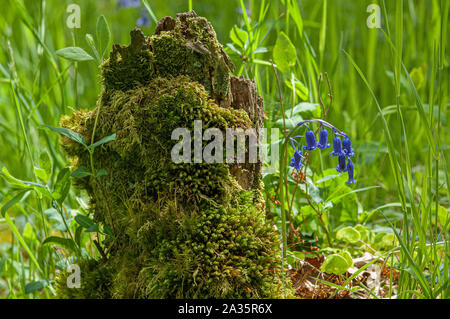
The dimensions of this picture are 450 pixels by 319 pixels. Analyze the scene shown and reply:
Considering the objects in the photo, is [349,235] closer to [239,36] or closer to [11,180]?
[239,36]

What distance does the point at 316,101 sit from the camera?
240 centimetres

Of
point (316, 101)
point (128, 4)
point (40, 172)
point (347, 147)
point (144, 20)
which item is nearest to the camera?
point (347, 147)

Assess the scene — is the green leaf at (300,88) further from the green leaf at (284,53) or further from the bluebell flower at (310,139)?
the bluebell flower at (310,139)

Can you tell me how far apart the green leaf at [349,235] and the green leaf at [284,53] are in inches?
34.0

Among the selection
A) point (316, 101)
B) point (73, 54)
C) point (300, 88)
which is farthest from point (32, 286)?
point (316, 101)

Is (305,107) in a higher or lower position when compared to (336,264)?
higher

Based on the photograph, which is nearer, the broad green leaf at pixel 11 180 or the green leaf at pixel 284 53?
the broad green leaf at pixel 11 180

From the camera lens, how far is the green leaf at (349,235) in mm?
2115

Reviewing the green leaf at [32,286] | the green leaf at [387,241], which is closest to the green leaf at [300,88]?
the green leaf at [387,241]

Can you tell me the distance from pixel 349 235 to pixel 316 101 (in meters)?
0.77

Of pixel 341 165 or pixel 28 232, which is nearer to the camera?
pixel 341 165

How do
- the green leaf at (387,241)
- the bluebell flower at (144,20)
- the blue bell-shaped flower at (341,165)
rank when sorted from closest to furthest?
the blue bell-shaped flower at (341,165), the green leaf at (387,241), the bluebell flower at (144,20)
